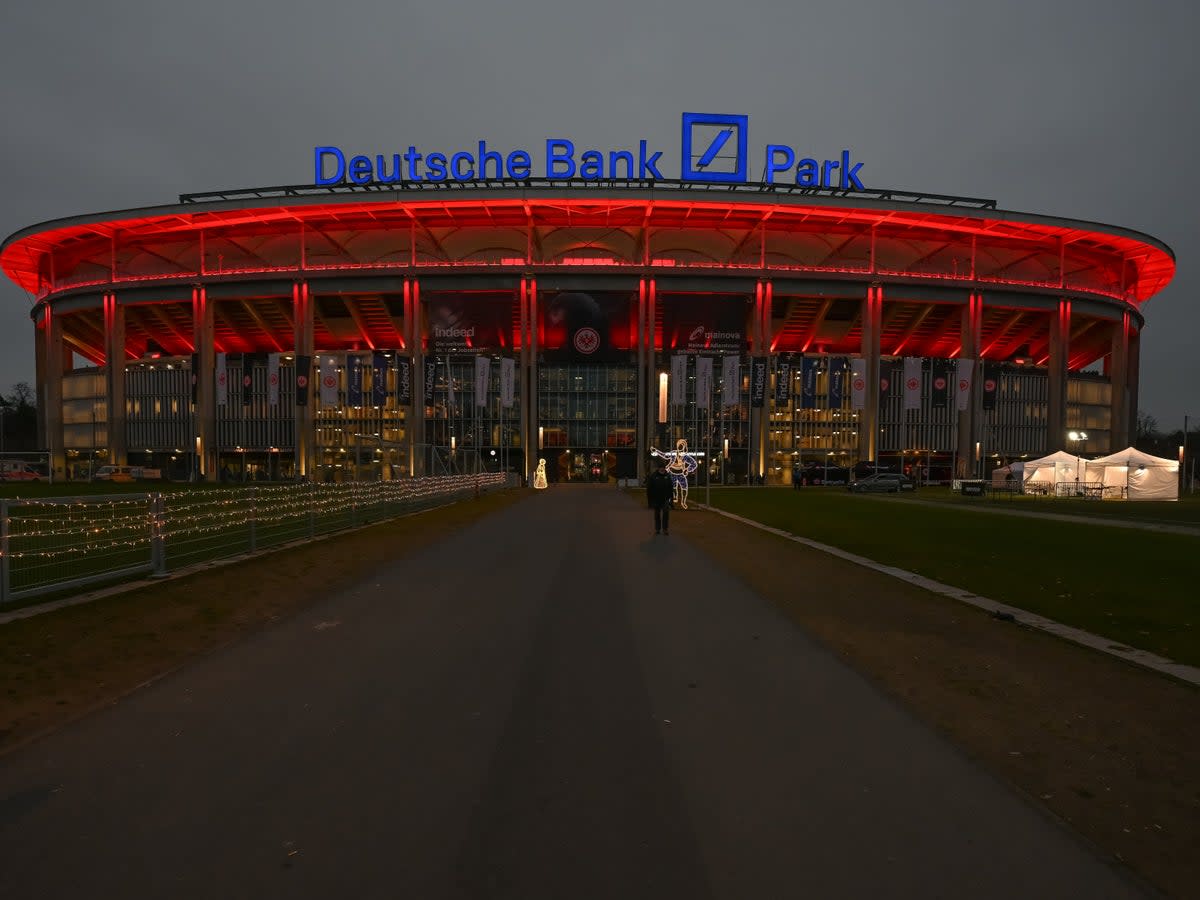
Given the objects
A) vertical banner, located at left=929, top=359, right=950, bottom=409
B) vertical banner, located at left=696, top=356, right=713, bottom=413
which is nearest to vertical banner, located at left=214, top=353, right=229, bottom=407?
vertical banner, located at left=696, top=356, right=713, bottom=413

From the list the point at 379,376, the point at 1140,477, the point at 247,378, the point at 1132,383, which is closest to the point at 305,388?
the point at 379,376

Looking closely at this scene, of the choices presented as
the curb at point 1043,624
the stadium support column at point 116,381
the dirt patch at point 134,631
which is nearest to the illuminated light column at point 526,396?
the stadium support column at point 116,381

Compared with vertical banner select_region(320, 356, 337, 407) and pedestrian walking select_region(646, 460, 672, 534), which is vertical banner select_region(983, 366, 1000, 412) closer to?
pedestrian walking select_region(646, 460, 672, 534)

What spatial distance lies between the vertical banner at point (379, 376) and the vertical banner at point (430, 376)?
3.63m

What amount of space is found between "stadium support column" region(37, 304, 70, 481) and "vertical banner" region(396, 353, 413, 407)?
38280 mm

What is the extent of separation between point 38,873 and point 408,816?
1675 mm

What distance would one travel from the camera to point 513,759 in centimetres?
413

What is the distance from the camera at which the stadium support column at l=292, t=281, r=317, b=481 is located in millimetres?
57812

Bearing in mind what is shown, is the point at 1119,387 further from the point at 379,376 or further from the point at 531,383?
the point at 379,376

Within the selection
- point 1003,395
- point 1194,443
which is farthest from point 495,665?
point 1194,443

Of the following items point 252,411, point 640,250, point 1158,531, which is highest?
point 640,250

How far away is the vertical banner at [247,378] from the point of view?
59.2 meters

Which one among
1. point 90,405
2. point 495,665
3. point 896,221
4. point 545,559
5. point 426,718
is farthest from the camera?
point 90,405

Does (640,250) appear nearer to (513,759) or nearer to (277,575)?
(277,575)
